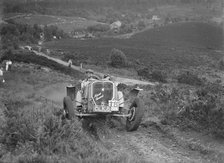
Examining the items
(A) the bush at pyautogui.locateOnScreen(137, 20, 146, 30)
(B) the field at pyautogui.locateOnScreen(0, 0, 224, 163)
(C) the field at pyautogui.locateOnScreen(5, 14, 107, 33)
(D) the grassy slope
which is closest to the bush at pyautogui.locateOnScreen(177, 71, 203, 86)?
(B) the field at pyautogui.locateOnScreen(0, 0, 224, 163)

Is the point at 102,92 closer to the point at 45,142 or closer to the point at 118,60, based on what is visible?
the point at 45,142

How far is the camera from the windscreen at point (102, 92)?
12062 mm

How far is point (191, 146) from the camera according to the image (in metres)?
10.1

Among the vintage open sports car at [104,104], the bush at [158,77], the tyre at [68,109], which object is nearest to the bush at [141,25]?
the bush at [158,77]

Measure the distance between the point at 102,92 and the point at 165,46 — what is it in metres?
63.5

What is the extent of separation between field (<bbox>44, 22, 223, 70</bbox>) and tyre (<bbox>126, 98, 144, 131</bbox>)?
36906mm

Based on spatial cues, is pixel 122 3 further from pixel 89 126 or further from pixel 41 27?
pixel 89 126

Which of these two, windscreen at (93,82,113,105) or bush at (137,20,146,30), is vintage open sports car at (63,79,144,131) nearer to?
windscreen at (93,82,113,105)

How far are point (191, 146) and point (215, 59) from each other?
173ft

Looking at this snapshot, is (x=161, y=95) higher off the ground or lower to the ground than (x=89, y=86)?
lower

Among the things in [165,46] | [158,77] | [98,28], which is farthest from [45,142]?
[98,28]

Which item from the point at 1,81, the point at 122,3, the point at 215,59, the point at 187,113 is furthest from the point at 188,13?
the point at 187,113

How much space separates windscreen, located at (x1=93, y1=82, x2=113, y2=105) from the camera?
12062 mm

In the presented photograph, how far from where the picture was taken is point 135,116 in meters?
11.7
